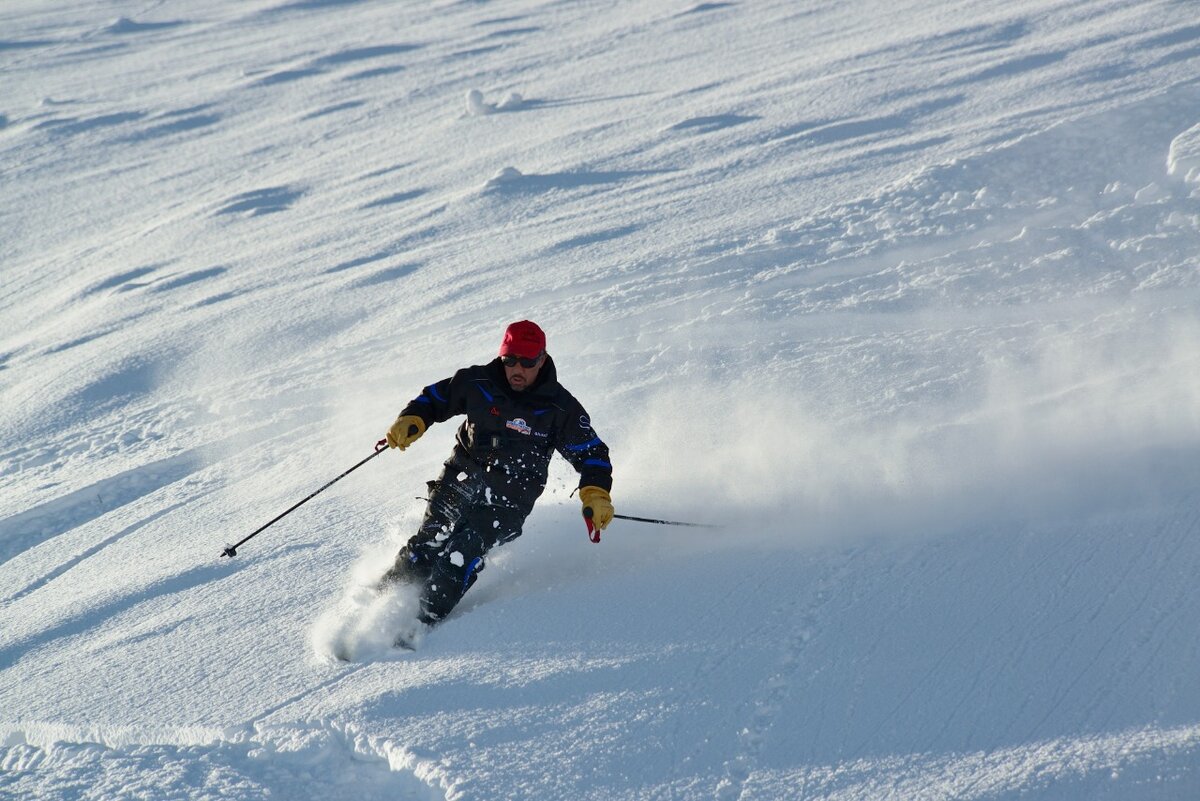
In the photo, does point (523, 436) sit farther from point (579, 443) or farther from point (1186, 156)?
point (1186, 156)

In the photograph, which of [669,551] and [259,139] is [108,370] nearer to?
[669,551]

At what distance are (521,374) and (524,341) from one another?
0.61 feet

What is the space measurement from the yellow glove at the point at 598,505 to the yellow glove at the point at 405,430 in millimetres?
928

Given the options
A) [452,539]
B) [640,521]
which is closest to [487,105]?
[640,521]

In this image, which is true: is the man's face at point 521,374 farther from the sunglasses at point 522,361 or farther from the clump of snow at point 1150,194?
the clump of snow at point 1150,194

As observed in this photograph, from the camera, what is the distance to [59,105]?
68.5 feet

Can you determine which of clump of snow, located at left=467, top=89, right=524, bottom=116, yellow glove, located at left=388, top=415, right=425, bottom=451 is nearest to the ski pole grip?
yellow glove, located at left=388, top=415, right=425, bottom=451

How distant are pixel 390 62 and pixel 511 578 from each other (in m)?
17.9

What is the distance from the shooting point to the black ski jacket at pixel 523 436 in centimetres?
489

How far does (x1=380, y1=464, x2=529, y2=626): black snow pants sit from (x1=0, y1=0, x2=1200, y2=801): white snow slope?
159 mm

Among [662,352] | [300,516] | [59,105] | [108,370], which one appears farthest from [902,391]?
[59,105]

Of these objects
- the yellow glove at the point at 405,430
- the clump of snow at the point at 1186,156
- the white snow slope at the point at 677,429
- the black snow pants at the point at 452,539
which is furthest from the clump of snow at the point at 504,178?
the black snow pants at the point at 452,539

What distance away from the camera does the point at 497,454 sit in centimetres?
493

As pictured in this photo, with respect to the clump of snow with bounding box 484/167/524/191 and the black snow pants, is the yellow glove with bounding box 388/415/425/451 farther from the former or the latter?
the clump of snow with bounding box 484/167/524/191
